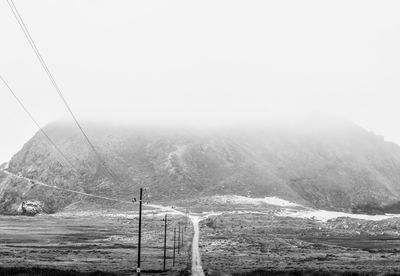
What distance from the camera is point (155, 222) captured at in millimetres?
169500

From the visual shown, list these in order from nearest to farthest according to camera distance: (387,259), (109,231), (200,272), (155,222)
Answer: (200,272), (387,259), (109,231), (155,222)

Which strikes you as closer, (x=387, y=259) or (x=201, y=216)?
(x=387, y=259)

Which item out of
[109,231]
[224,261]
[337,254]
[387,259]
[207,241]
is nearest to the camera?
[224,261]

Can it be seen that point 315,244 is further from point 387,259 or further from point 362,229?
point 362,229

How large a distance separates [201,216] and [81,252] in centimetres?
Answer: 10592

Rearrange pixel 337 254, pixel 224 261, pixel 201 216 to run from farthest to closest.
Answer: pixel 201 216 < pixel 337 254 < pixel 224 261

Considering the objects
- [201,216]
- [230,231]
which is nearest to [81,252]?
[230,231]

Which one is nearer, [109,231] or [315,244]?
[315,244]

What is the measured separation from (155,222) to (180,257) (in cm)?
8936

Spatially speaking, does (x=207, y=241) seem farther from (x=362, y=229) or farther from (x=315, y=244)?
(x=362, y=229)

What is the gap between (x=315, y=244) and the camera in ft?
373

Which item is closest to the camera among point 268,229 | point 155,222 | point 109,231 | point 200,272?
point 200,272

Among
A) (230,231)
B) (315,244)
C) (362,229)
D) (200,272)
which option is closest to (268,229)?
(230,231)

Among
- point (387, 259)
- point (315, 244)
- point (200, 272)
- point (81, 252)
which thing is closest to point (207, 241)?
point (315, 244)
